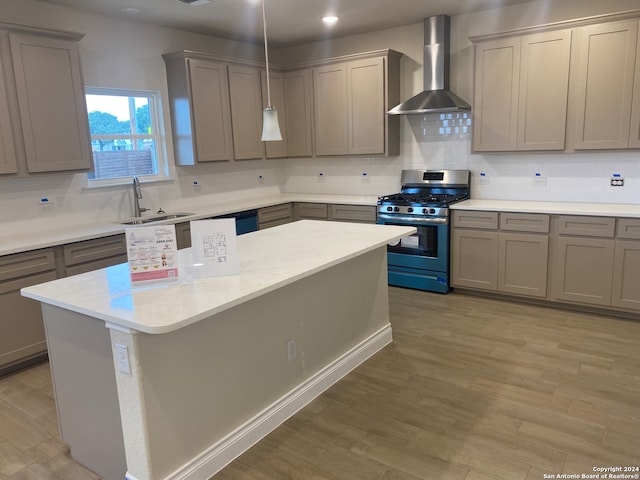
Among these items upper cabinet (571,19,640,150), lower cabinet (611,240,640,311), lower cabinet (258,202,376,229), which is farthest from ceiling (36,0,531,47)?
lower cabinet (611,240,640,311)

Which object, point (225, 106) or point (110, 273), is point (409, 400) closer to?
point (110, 273)

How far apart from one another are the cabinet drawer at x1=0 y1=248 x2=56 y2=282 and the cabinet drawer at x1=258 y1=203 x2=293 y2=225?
2312mm

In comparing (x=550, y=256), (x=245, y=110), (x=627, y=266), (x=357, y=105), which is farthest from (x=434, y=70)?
(x=627, y=266)

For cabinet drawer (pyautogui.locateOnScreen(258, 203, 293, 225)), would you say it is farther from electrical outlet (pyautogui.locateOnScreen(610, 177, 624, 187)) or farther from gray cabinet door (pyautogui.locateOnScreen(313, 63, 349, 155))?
electrical outlet (pyautogui.locateOnScreen(610, 177, 624, 187))

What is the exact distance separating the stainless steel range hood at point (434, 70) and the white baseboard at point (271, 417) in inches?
97.0

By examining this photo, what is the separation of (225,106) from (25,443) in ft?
12.0

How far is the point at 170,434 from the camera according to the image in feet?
6.88

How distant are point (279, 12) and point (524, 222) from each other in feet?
9.79

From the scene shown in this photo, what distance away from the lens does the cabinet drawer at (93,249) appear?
3658mm

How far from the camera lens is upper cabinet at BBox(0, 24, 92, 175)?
11.4ft

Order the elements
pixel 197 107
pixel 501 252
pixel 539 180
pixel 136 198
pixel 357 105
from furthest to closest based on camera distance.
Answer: pixel 357 105 → pixel 197 107 → pixel 539 180 → pixel 136 198 → pixel 501 252

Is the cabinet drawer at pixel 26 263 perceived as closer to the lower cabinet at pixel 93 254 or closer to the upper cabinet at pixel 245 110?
the lower cabinet at pixel 93 254

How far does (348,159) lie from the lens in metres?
5.95

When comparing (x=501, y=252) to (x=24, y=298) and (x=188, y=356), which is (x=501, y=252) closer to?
(x=188, y=356)
